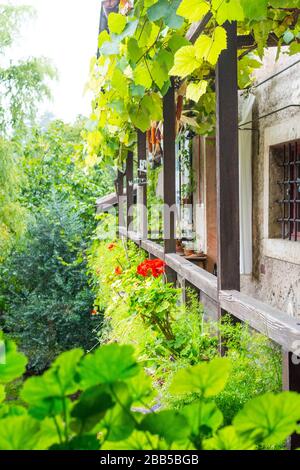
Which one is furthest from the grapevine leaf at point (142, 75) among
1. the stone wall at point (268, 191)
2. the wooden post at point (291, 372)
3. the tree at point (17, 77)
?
the tree at point (17, 77)

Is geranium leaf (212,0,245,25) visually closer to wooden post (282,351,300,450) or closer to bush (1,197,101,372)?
wooden post (282,351,300,450)

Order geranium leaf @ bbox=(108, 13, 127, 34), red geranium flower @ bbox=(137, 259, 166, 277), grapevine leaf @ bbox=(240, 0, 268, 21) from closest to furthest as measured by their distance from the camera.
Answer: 1. grapevine leaf @ bbox=(240, 0, 268, 21)
2. geranium leaf @ bbox=(108, 13, 127, 34)
3. red geranium flower @ bbox=(137, 259, 166, 277)

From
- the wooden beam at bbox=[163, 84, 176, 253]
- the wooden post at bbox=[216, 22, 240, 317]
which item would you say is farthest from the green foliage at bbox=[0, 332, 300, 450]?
the wooden beam at bbox=[163, 84, 176, 253]

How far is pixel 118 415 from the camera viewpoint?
0.60 m

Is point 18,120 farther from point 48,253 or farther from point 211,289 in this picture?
point 211,289

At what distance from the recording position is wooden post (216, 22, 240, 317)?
338 cm

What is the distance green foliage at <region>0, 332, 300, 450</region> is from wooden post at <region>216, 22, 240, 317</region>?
110 inches

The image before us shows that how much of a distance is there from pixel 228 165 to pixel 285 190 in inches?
114

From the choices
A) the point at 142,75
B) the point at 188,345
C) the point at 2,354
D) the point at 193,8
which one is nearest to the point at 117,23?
the point at 142,75

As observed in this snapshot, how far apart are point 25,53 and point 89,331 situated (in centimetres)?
603

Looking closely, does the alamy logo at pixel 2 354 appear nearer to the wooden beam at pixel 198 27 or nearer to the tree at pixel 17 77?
the wooden beam at pixel 198 27

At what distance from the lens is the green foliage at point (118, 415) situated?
571 millimetres

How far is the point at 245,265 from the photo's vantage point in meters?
6.71

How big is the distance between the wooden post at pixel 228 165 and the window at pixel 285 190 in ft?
8.35
